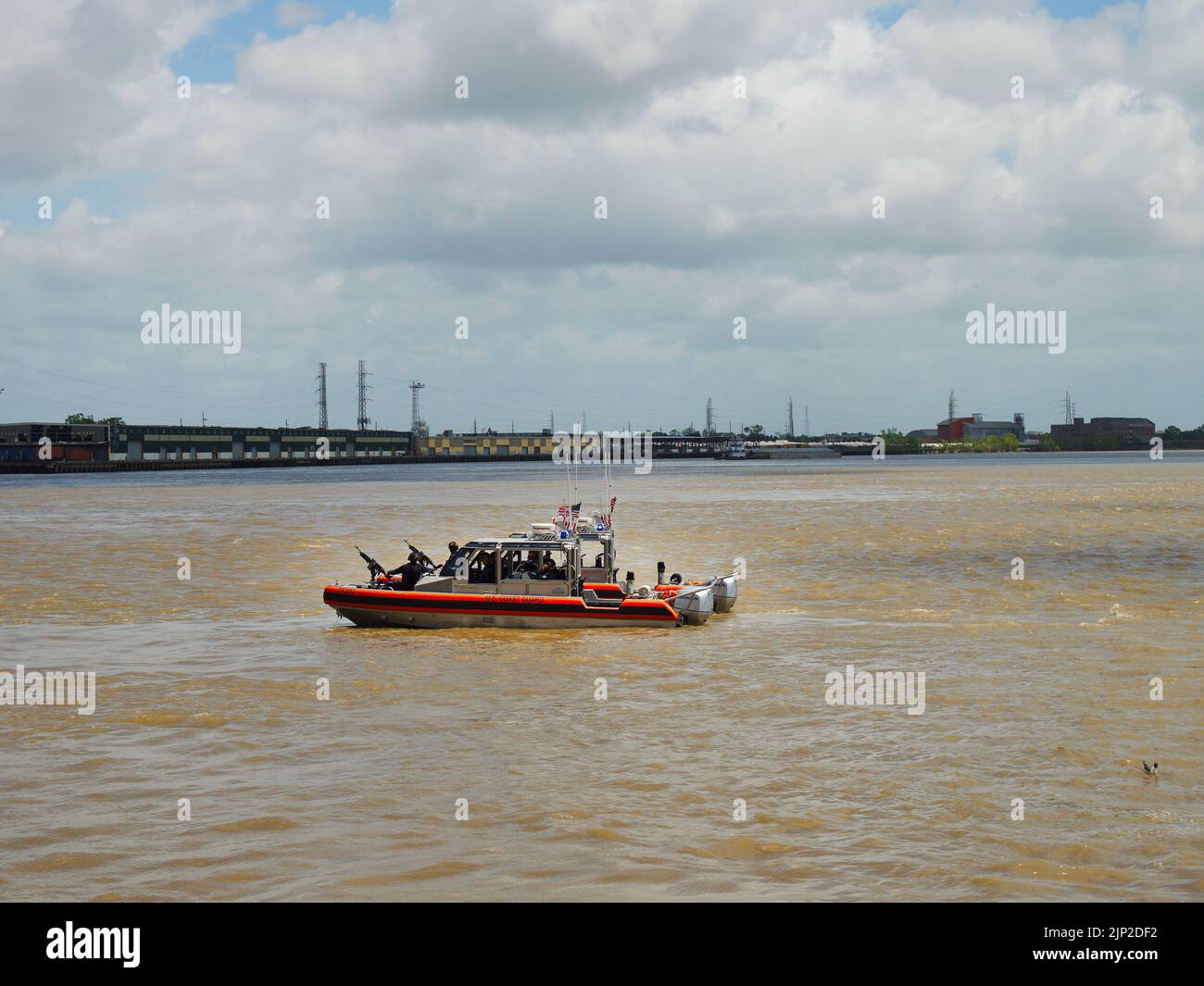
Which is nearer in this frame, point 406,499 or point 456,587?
point 456,587

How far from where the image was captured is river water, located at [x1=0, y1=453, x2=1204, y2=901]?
12633 millimetres

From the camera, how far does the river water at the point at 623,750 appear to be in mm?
12633

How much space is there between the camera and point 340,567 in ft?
155

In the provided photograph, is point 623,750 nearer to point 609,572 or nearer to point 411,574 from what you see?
point 609,572

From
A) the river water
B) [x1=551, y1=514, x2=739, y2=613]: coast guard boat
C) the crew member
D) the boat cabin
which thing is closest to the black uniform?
the crew member

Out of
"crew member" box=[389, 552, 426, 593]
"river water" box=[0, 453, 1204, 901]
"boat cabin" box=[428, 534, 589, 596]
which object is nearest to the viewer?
"river water" box=[0, 453, 1204, 901]

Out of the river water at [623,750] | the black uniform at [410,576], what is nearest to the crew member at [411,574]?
the black uniform at [410,576]

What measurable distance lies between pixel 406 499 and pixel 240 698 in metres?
83.7

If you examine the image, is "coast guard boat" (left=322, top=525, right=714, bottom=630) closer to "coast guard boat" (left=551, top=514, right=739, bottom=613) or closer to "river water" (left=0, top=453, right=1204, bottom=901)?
"coast guard boat" (left=551, top=514, right=739, bottom=613)

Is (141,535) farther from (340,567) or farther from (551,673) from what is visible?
(551,673)

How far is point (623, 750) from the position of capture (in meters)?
17.8

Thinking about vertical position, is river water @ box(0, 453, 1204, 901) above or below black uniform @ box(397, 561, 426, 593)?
below

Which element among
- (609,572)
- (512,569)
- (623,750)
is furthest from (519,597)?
(623,750)
